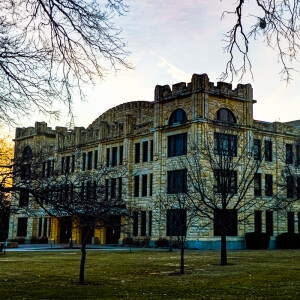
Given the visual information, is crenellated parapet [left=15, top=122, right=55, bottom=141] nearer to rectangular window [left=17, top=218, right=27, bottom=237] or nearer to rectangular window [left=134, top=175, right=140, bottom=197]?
rectangular window [left=17, top=218, right=27, bottom=237]

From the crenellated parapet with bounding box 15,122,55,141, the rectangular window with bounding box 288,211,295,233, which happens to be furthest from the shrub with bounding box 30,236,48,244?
the rectangular window with bounding box 288,211,295,233

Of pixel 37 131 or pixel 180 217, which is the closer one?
pixel 180 217

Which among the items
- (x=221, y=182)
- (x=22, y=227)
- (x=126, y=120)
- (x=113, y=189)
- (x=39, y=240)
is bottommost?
(x=39, y=240)

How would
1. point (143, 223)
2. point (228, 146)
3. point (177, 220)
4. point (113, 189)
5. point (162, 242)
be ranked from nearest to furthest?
1. point (228, 146)
2. point (177, 220)
3. point (162, 242)
4. point (113, 189)
5. point (143, 223)

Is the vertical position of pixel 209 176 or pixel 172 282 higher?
pixel 209 176

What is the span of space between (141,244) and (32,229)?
21826 millimetres

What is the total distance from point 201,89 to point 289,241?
16.0m

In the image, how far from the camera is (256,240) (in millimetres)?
45969

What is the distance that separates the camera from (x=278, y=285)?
647 inches

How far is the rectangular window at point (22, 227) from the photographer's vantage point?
67.8 m

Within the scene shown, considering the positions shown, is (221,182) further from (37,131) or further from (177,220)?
(37,131)

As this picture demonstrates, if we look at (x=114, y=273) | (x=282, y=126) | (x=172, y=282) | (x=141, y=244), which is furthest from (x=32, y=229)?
(x=172, y=282)

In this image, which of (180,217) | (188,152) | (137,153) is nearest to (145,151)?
(137,153)

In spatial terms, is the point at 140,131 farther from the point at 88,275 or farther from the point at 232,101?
the point at 88,275
